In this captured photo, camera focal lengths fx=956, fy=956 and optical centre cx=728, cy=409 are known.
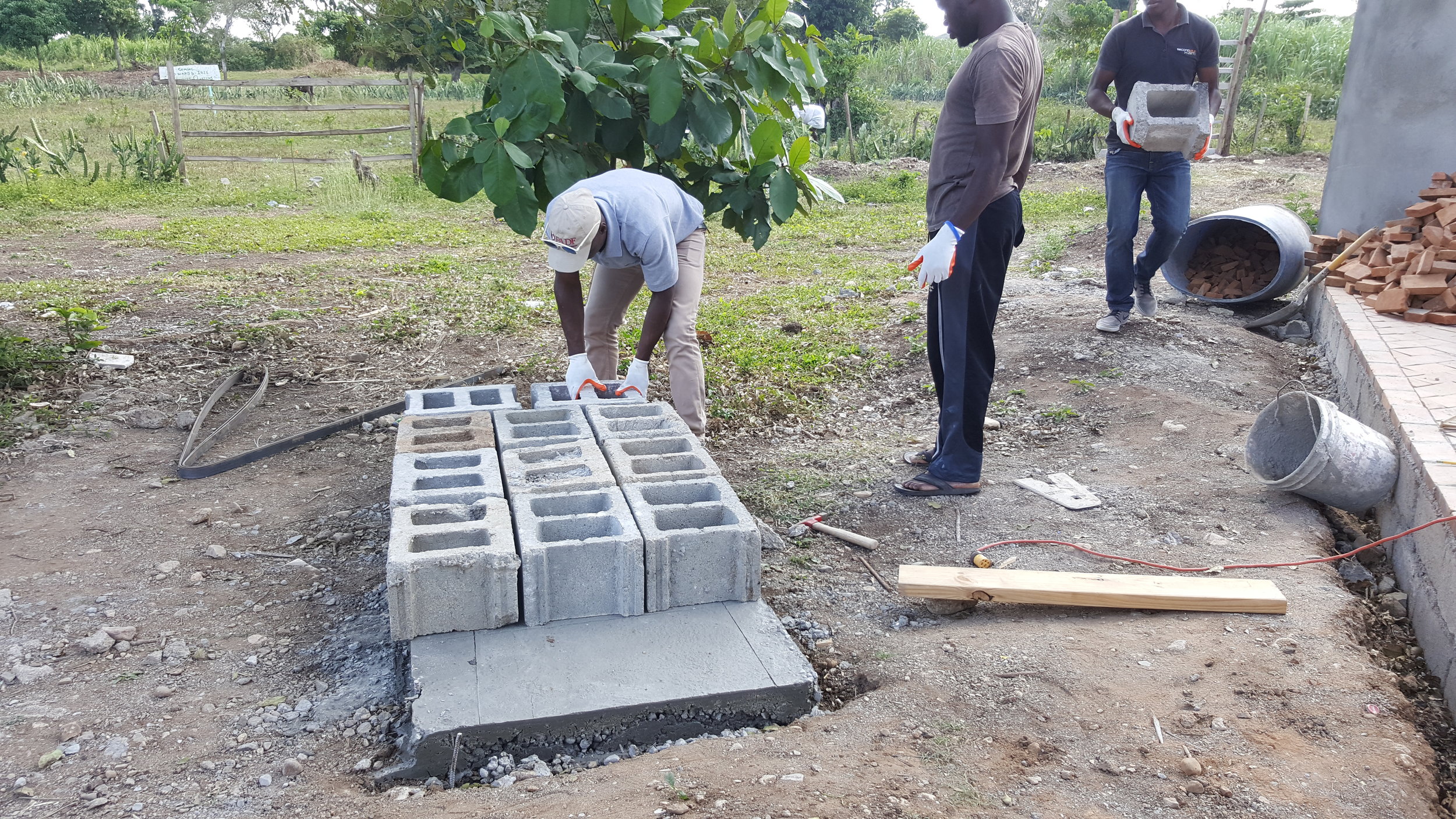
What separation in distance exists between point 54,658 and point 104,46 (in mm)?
40724

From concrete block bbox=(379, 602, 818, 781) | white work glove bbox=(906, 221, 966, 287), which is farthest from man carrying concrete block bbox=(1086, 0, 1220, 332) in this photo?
concrete block bbox=(379, 602, 818, 781)

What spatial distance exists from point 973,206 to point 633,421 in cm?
142

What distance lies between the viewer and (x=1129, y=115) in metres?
5.01

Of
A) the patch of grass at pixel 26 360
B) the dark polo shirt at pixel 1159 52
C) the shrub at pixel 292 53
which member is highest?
the shrub at pixel 292 53

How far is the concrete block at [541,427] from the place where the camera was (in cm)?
330

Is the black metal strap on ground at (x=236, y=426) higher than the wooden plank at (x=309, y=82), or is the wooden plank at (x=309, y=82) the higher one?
the wooden plank at (x=309, y=82)

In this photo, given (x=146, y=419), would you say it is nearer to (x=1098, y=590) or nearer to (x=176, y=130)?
(x=1098, y=590)

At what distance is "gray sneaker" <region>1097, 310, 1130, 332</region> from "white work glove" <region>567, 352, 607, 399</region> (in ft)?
9.73

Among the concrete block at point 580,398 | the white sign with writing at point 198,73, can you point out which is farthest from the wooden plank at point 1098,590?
the white sign with writing at point 198,73

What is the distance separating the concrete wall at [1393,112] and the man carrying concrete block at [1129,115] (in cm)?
134

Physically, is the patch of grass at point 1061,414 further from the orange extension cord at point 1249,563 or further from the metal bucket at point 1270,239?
the metal bucket at point 1270,239

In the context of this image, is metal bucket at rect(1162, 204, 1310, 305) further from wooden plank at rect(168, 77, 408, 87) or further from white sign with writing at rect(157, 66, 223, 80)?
white sign with writing at rect(157, 66, 223, 80)

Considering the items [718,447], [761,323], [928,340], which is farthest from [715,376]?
[928,340]

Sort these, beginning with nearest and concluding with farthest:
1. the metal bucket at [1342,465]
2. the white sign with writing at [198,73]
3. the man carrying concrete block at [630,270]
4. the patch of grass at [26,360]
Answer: the metal bucket at [1342,465], the man carrying concrete block at [630,270], the patch of grass at [26,360], the white sign with writing at [198,73]
